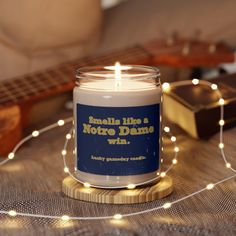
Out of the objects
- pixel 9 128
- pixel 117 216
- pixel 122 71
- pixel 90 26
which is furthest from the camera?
pixel 90 26

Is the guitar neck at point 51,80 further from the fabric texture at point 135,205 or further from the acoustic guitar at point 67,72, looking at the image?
the fabric texture at point 135,205

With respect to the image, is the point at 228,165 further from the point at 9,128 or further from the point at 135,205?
the point at 9,128

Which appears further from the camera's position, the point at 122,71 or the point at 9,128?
the point at 9,128

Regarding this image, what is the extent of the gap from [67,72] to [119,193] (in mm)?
494

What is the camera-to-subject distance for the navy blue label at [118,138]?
2.27 ft

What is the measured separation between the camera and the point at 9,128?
38.2 inches

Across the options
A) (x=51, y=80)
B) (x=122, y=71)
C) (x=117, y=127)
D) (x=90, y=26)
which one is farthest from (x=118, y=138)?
(x=90, y=26)

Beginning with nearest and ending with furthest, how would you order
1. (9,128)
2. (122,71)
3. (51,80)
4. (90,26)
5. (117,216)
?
(117,216), (122,71), (9,128), (51,80), (90,26)

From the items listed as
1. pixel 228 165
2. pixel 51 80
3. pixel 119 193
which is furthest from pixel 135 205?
pixel 51 80

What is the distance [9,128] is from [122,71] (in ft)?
0.86

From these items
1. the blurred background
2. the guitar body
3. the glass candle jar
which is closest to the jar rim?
Result: the glass candle jar

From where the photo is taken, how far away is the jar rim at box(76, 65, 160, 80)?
0.71 meters

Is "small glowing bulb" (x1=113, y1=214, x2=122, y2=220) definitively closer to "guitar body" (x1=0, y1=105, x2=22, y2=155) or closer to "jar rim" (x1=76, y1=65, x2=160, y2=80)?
"jar rim" (x1=76, y1=65, x2=160, y2=80)

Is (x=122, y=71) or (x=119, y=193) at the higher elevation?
(x=122, y=71)
